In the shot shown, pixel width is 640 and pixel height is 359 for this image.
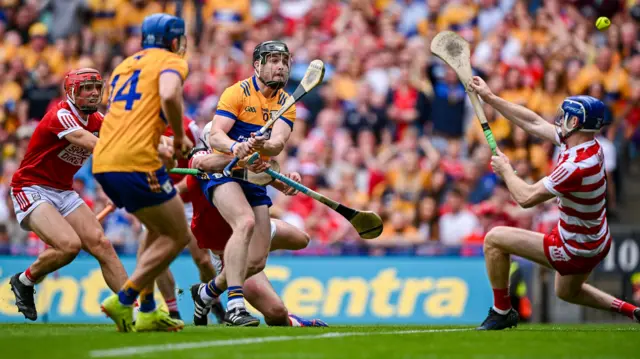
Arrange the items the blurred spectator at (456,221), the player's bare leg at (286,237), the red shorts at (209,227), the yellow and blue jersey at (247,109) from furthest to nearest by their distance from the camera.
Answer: the blurred spectator at (456,221)
the red shorts at (209,227)
the player's bare leg at (286,237)
the yellow and blue jersey at (247,109)

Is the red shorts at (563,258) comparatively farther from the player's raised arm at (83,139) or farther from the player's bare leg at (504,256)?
the player's raised arm at (83,139)

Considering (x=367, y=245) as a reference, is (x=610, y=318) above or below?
below

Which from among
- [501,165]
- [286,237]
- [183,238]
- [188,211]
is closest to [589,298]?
[501,165]

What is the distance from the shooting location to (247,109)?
30.9 feet

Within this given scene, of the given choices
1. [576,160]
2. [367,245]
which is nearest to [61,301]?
[367,245]

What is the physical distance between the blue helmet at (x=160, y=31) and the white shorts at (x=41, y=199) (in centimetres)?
226

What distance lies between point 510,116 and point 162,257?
3541 mm

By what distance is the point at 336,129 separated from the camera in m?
16.5

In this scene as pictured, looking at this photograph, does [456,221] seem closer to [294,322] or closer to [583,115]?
[294,322]

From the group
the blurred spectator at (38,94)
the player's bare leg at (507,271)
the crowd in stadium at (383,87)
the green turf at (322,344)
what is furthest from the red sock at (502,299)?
the blurred spectator at (38,94)

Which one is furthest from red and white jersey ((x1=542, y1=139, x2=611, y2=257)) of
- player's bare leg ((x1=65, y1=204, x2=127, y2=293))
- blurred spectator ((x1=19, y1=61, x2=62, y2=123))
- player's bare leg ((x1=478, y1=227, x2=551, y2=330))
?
blurred spectator ((x1=19, y1=61, x2=62, y2=123))

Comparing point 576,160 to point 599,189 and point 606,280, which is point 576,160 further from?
point 606,280

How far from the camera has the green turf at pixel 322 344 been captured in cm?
673

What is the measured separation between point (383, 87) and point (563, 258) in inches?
342
